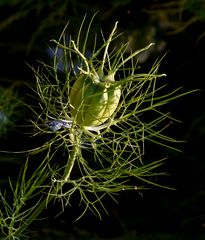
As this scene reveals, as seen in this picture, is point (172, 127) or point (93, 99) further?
point (172, 127)

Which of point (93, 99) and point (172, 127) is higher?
point (172, 127)

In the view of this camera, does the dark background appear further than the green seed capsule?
Yes

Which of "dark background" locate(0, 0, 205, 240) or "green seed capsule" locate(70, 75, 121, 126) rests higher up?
"dark background" locate(0, 0, 205, 240)

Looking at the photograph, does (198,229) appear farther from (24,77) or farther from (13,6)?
(13,6)

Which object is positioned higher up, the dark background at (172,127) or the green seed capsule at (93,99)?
the dark background at (172,127)

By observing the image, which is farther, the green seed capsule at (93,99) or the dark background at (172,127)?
the dark background at (172,127)
